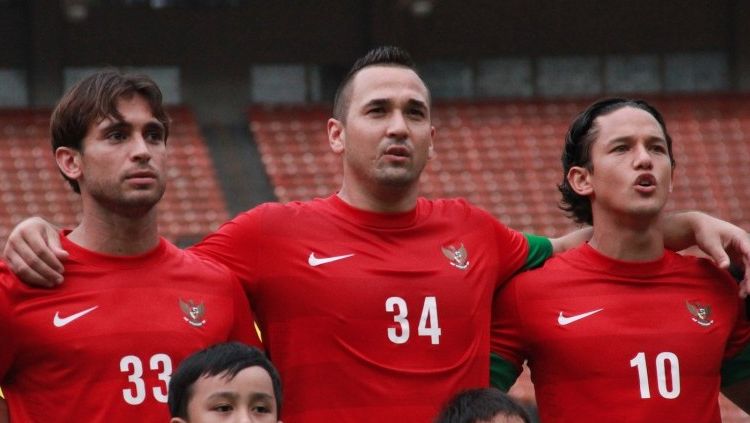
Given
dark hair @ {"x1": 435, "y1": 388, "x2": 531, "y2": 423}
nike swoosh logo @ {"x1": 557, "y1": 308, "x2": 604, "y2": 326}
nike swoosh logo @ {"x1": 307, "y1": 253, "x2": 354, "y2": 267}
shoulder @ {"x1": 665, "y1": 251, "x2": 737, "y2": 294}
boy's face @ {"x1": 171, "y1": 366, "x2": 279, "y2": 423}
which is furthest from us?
shoulder @ {"x1": 665, "y1": 251, "x2": 737, "y2": 294}

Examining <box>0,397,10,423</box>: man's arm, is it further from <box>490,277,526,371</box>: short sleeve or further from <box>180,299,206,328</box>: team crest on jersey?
<box>490,277,526,371</box>: short sleeve

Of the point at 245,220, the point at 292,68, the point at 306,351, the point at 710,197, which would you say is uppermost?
the point at 245,220

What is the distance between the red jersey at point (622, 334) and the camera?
166 inches

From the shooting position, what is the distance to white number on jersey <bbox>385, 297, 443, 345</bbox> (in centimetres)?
411

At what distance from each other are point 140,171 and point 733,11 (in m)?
15.7

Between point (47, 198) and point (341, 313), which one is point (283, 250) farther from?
point (47, 198)

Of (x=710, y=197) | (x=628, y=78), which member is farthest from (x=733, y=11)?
(x=710, y=197)

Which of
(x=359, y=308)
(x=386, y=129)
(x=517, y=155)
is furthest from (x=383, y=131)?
(x=517, y=155)

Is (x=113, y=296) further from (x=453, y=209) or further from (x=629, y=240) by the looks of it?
(x=629, y=240)

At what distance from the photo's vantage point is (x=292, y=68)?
1838 cm

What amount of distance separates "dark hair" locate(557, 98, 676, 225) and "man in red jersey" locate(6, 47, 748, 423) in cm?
42

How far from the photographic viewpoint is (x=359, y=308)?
4.11 meters

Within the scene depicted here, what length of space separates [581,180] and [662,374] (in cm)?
64

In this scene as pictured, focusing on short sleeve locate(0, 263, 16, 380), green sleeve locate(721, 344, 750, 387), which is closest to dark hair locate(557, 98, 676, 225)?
green sleeve locate(721, 344, 750, 387)
